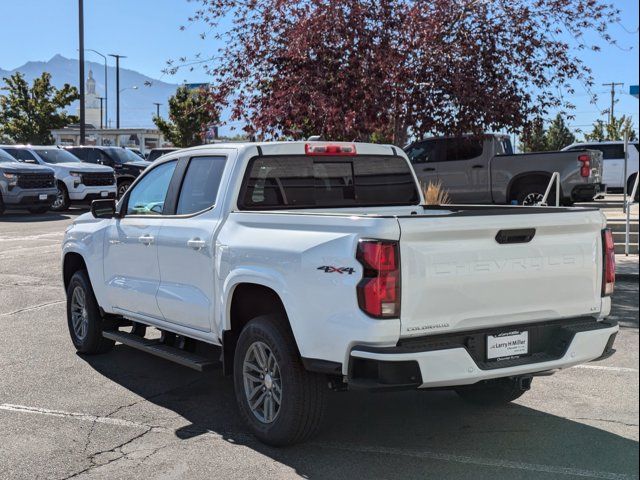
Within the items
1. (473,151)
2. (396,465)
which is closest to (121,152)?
(473,151)

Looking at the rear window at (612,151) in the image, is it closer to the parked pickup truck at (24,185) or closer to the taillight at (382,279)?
the parked pickup truck at (24,185)

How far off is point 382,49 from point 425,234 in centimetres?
739

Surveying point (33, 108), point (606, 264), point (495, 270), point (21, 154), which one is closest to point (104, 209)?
point (495, 270)

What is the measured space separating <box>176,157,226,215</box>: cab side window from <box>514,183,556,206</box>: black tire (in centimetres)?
1128

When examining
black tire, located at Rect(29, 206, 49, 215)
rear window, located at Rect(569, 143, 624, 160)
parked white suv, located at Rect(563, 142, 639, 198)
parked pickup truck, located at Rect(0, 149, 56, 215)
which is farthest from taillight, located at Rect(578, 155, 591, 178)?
black tire, located at Rect(29, 206, 49, 215)

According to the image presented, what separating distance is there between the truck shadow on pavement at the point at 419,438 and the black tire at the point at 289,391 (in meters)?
0.13

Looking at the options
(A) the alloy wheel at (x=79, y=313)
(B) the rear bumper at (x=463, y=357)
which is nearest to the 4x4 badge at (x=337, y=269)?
(B) the rear bumper at (x=463, y=357)

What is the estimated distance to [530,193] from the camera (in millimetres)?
16281

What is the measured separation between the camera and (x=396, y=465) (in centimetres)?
452

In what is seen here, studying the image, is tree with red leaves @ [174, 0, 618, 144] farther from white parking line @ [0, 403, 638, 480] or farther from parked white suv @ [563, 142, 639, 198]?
parked white suv @ [563, 142, 639, 198]

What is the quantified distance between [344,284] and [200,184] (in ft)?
6.83

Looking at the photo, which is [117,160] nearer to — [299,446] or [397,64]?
[397,64]

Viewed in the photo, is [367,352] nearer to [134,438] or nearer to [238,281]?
[238,281]

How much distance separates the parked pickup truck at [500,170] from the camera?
51.6ft
